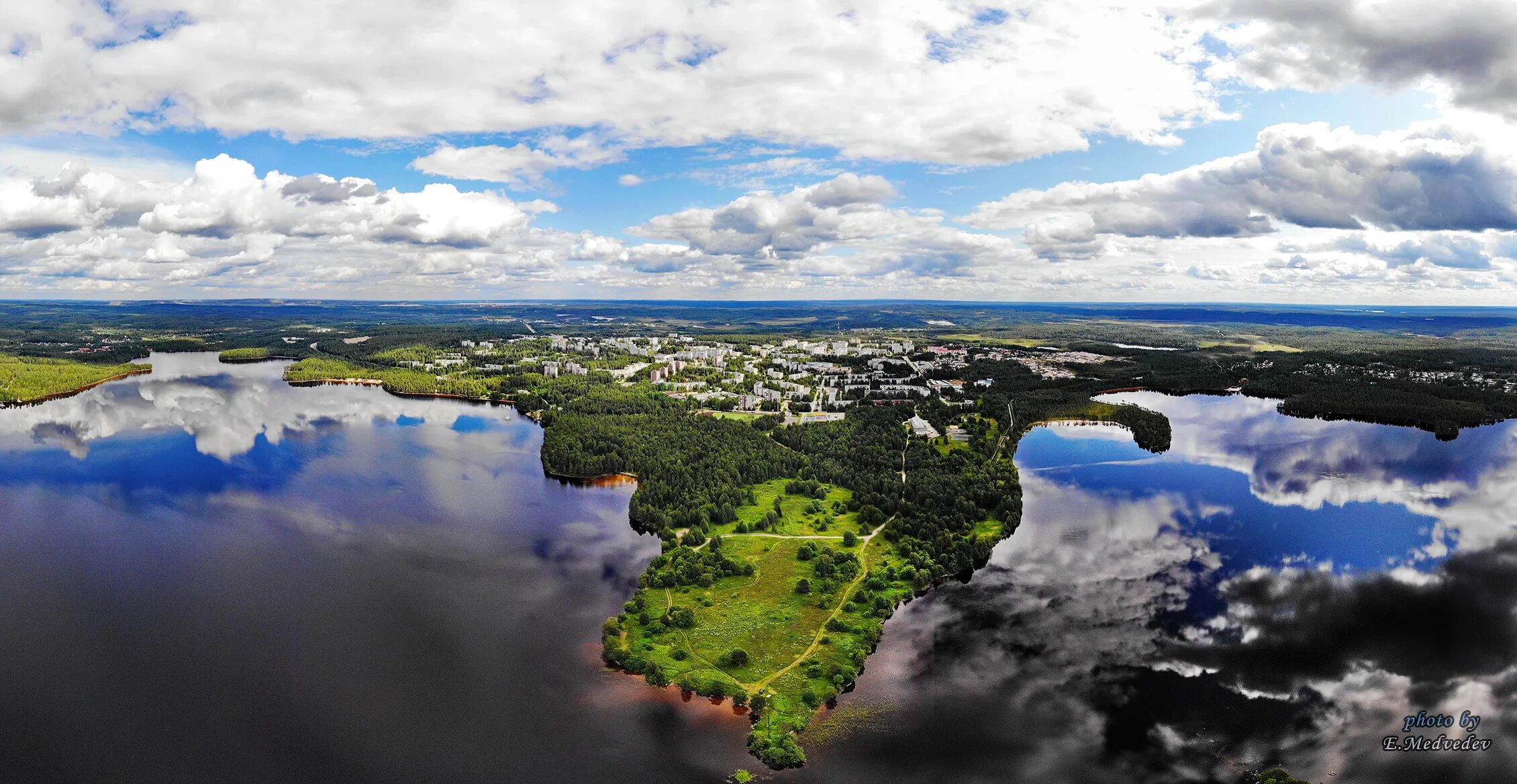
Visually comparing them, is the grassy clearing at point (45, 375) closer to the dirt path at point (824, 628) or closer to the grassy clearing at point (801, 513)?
the grassy clearing at point (801, 513)

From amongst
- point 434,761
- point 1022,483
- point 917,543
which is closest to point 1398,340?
point 1022,483

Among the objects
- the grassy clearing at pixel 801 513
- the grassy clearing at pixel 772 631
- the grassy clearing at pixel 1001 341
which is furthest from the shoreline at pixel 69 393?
the grassy clearing at pixel 1001 341

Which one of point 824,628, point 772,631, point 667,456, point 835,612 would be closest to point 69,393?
point 667,456

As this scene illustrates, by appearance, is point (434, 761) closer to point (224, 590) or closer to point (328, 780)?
point (328, 780)

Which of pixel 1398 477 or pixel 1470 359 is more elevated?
pixel 1470 359

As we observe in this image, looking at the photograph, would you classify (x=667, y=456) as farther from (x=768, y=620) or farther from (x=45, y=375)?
(x=45, y=375)

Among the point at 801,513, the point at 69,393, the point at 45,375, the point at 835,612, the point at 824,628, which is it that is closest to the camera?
the point at 824,628
